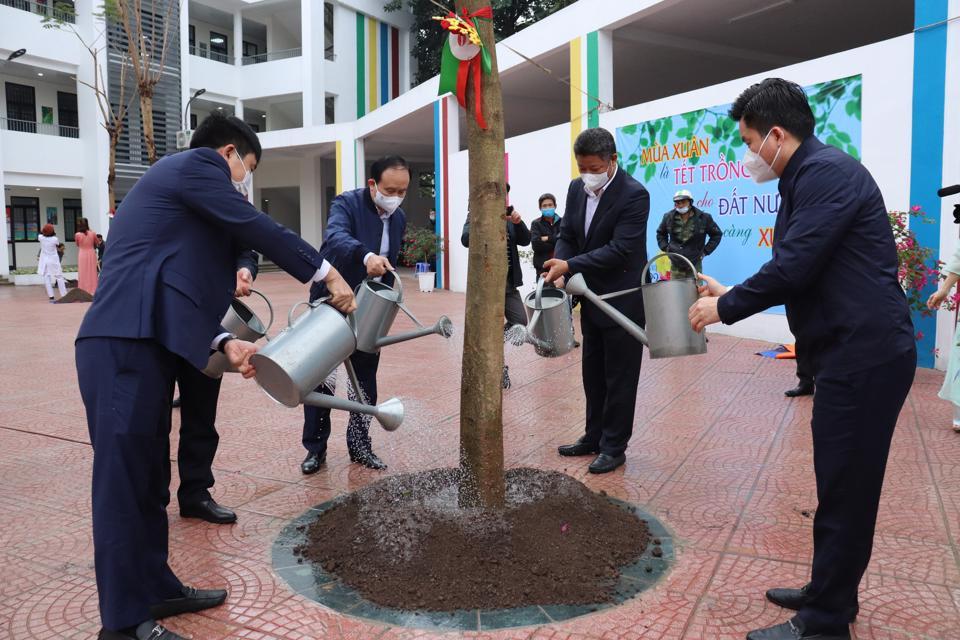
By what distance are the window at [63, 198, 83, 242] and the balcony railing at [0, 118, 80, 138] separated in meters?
2.21

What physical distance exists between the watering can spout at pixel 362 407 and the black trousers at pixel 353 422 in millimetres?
1024

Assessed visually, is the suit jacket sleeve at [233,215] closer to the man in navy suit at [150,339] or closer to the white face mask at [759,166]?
the man in navy suit at [150,339]

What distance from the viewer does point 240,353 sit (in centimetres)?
242

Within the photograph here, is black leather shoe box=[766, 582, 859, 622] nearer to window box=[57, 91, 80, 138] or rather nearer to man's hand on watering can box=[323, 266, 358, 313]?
man's hand on watering can box=[323, 266, 358, 313]

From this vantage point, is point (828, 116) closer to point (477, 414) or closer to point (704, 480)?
point (704, 480)

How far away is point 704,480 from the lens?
12.2ft

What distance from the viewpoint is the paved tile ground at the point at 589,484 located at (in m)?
2.40

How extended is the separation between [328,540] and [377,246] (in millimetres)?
A: 1628

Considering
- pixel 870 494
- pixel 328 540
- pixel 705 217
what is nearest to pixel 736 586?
pixel 870 494


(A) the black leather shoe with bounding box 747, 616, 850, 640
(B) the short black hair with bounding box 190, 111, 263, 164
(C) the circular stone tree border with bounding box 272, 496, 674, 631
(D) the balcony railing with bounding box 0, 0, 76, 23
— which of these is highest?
(D) the balcony railing with bounding box 0, 0, 76, 23

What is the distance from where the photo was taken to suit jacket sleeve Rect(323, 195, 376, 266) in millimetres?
3656

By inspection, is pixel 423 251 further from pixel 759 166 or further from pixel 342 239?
pixel 759 166

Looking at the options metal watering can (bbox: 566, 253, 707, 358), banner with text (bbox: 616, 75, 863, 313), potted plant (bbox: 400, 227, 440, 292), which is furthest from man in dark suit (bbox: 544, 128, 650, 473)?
potted plant (bbox: 400, 227, 440, 292)

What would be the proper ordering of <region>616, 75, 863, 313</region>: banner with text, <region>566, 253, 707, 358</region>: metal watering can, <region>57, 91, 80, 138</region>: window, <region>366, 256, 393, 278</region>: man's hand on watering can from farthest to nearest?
<region>57, 91, 80, 138</region>: window, <region>616, 75, 863, 313</region>: banner with text, <region>366, 256, 393, 278</region>: man's hand on watering can, <region>566, 253, 707, 358</region>: metal watering can
